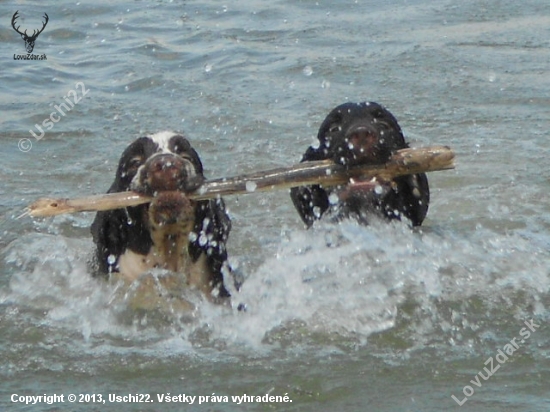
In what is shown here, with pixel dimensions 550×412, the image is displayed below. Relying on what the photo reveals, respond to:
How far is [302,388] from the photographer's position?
205 inches

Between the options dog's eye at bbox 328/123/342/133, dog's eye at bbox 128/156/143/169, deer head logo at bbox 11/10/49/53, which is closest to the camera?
dog's eye at bbox 128/156/143/169

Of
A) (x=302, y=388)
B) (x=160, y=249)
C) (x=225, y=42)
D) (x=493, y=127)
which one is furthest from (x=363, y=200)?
(x=225, y=42)

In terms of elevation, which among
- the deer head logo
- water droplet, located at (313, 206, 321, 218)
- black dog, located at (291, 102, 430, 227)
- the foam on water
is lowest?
the foam on water

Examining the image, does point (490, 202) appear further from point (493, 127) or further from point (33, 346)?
point (33, 346)

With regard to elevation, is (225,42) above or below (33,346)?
above

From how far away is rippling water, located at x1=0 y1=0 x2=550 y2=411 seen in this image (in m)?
5.43

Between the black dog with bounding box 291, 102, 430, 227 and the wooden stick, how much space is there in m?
0.06

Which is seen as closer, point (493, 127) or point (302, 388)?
point (302, 388)

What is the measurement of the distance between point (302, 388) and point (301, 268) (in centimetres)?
162

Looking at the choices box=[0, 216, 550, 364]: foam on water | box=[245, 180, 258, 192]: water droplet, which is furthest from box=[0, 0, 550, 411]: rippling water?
box=[245, 180, 258, 192]: water droplet

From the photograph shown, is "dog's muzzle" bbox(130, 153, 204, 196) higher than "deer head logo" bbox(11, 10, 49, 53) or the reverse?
the reverse

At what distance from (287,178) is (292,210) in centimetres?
211

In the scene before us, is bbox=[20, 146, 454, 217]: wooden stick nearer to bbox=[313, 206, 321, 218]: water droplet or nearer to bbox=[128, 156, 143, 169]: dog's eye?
bbox=[128, 156, 143, 169]: dog's eye

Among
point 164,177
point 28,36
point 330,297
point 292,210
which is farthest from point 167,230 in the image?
point 28,36
